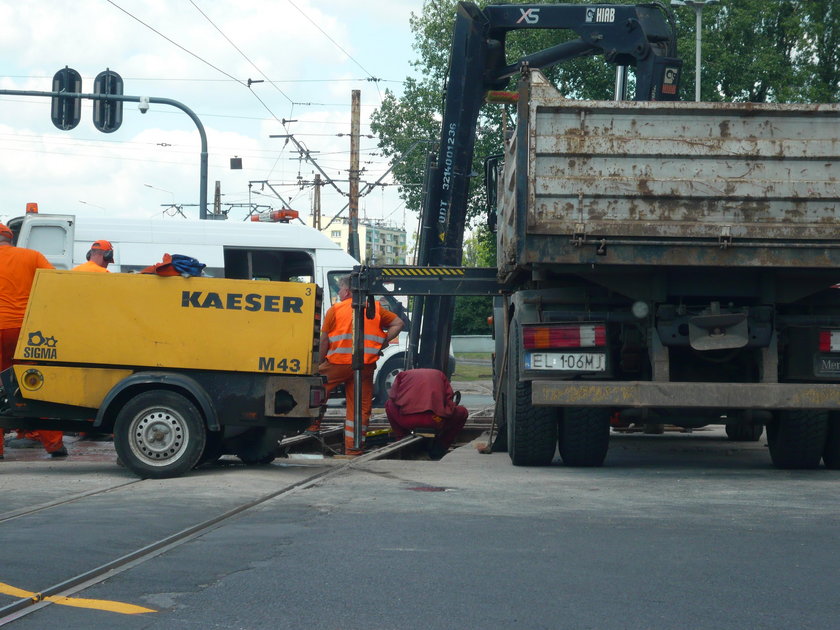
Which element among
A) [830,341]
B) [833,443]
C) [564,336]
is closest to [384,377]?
[833,443]

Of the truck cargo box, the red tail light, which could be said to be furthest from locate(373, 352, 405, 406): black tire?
the truck cargo box

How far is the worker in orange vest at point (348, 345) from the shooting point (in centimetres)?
1173

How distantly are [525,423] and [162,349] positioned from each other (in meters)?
2.81

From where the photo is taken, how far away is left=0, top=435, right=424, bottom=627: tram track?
15.3 ft

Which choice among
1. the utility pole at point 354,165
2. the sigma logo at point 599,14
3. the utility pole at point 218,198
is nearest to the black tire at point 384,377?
the sigma logo at point 599,14

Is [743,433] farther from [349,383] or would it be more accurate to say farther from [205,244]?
[205,244]

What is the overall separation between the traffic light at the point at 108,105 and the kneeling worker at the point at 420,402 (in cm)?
1125

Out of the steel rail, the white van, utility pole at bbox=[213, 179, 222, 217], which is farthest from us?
utility pole at bbox=[213, 179, 222, 217]

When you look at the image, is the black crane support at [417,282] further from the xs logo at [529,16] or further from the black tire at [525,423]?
the xs logo at [529,16]

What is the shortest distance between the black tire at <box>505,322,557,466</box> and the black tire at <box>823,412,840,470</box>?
7.13 feet

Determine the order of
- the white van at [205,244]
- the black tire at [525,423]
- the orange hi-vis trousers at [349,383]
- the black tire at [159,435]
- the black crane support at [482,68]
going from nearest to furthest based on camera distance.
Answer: the black tire at [159,435], the black tire at [525,423], the orange hi-vis trousers at [349,383], the black crane support at [482,68], the white van at [205,244]

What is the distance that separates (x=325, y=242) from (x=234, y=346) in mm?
9249

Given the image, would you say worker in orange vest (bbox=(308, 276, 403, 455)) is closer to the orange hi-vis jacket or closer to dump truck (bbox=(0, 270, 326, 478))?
the orange hi-vis jacket

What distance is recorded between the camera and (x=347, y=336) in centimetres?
1199
